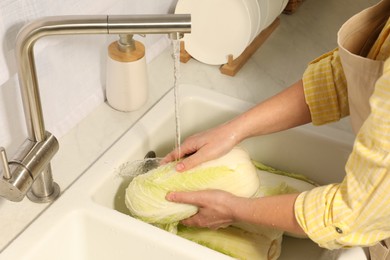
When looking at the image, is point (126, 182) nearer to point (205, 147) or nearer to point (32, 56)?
point (205, 147)

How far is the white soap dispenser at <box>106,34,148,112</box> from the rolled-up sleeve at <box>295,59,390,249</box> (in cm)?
52

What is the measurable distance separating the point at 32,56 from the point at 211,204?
18.1 inches

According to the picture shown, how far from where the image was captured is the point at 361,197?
80cm

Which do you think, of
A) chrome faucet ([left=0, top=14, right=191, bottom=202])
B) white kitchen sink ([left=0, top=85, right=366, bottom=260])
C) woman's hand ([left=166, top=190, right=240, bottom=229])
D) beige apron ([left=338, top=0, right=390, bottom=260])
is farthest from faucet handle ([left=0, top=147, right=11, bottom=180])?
beige apron ([left=338, top=0, right=390, bottom=260])

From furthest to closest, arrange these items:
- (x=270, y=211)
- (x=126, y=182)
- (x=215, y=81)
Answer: (x=215, y=81) < (x=126, y=182) < (x=270, y=211)

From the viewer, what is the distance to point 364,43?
3.21ft

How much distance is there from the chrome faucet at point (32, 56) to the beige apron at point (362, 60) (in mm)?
295

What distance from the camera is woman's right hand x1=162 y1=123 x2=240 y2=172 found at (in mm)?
1122

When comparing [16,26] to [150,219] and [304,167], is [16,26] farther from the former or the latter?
[304,167]

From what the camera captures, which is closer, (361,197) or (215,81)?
(361,197)

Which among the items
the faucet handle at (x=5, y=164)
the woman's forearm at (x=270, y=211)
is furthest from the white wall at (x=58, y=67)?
the woman's forearm at (x=270, y=211)

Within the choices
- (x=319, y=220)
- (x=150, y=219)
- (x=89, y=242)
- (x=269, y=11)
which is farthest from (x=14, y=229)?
(x=269, y=11)

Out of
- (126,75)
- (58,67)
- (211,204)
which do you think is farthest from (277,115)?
(58,67)

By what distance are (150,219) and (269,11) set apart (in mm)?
761
